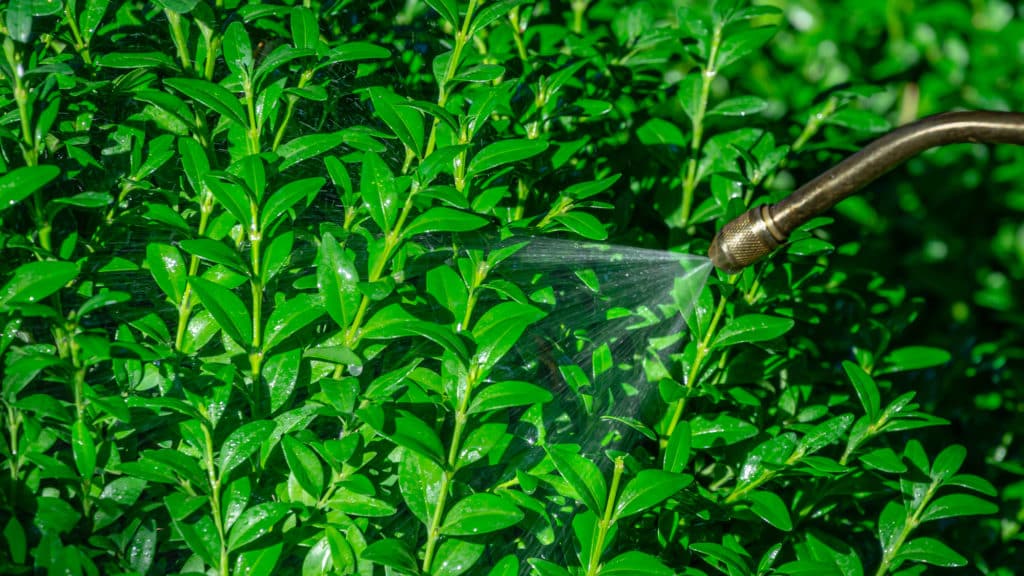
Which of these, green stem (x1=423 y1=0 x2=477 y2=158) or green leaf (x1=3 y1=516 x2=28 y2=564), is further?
green stem (x1=423 y1=0 x2=477 y2=158)

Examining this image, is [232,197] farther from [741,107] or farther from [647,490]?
[741,107]

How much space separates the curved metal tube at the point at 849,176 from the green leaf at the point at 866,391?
0.63 ft

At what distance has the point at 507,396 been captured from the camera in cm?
107

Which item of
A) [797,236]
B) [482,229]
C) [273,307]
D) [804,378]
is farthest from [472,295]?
[804,378]

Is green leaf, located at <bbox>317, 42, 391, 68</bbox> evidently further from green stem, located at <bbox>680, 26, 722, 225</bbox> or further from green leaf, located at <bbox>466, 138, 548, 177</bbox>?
green stem, located at <bbox>680, 26, 722, 225</bbox>

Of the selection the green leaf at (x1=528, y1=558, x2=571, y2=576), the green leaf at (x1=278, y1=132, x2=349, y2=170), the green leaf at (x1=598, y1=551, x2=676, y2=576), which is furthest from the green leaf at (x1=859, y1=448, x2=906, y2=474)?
the green leaf at (x1=278, y1=132, x2=349, y2=170)

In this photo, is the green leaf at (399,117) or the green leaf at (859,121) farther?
the green leaf at (859,121)

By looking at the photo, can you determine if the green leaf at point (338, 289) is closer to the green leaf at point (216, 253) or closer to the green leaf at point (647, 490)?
the green leaf at point (216, 253)

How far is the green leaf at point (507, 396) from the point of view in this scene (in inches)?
41.4

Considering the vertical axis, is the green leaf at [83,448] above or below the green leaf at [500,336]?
below

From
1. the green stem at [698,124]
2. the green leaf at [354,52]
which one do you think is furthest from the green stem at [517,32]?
the green leaf at [354,52]

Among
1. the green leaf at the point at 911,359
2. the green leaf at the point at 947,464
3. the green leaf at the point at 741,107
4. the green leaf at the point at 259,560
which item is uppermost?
the green leaf at the point at 741,107

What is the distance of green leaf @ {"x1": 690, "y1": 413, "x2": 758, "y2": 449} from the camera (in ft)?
4.18

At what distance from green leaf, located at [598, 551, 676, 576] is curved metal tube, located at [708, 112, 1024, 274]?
424 mm
